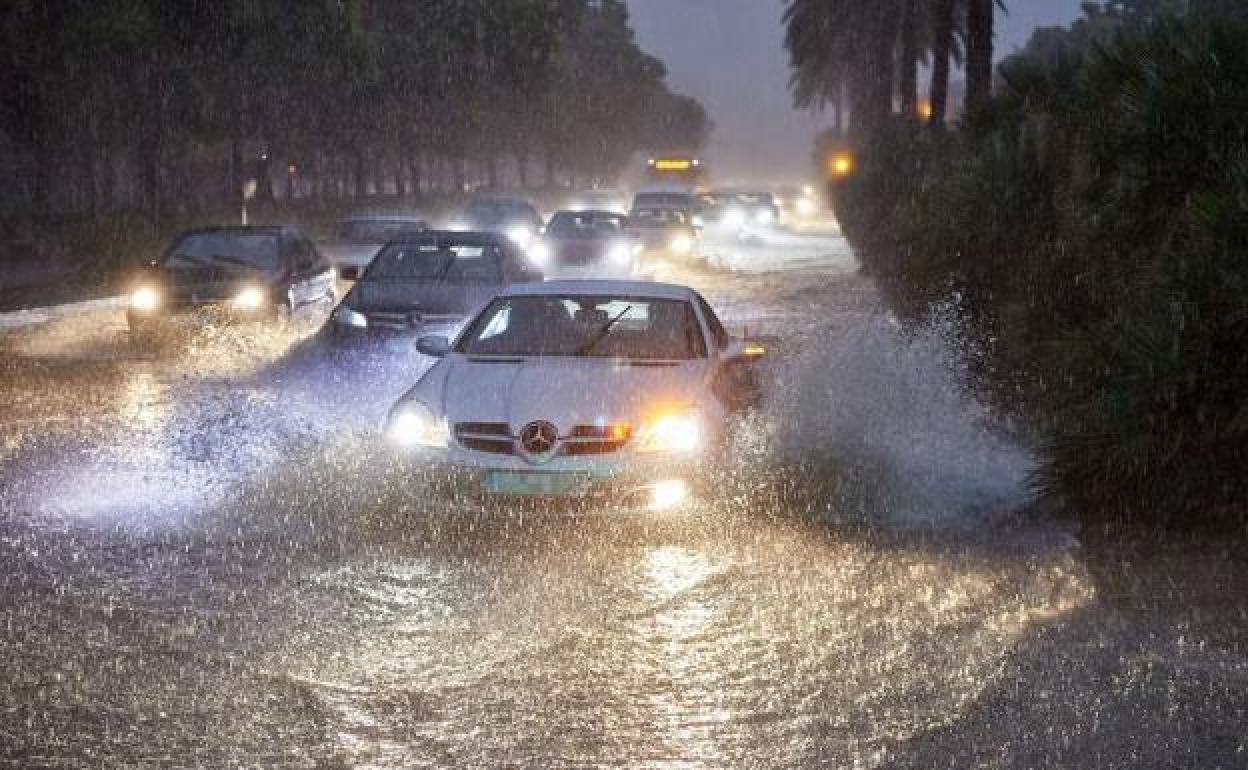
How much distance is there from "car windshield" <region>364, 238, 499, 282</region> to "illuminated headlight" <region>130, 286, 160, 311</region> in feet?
11.2

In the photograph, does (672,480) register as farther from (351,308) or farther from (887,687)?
(351,308)

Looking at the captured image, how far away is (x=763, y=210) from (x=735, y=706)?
70.5 m

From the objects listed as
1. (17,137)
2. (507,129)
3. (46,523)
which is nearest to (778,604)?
(46,523)

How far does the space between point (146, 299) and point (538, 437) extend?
40.5 feet

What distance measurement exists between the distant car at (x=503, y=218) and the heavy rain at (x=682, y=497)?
14.7m

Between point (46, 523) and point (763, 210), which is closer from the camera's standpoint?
point (46, 523)

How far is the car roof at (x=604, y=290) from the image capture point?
11.4 metres

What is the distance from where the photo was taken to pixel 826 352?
2200 centimetres

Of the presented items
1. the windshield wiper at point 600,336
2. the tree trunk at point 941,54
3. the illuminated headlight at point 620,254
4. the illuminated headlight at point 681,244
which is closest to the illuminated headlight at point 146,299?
the windshield wiper at point 600,336

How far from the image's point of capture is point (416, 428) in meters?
9.59


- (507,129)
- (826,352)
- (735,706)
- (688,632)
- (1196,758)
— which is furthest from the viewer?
(507,129)

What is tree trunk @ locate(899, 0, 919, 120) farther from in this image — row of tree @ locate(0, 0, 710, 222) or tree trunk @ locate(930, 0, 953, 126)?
row of tree @ locate(0, 0, 710, 222)

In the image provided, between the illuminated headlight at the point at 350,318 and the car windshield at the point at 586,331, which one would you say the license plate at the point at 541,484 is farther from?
the illuminated headlight at the point at 350,318

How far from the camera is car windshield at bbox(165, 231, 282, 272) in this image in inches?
846
